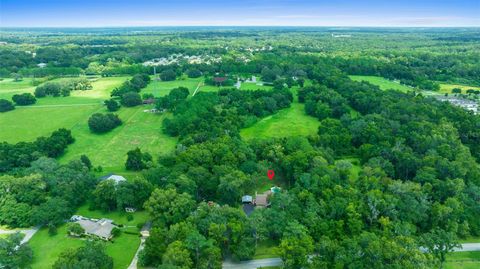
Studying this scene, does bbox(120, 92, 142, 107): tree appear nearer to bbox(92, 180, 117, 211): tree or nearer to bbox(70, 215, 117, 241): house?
bbox(92, 180, 117, 211): tree

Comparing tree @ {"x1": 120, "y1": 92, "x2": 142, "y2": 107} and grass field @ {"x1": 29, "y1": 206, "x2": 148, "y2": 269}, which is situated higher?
tree @ {"x1": 120, "y1": 92, "x2": 142, "y2": 107}

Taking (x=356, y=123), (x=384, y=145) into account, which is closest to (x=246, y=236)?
(x=384, y=145)

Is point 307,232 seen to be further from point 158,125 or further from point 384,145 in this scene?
point 158,125

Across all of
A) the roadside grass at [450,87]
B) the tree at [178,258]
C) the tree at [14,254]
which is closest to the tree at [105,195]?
the tree at [14,254]

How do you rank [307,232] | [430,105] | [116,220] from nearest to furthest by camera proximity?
[307,232]
[116,220]
[430,105]

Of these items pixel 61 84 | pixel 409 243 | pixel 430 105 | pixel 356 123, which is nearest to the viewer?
pixel 409 243

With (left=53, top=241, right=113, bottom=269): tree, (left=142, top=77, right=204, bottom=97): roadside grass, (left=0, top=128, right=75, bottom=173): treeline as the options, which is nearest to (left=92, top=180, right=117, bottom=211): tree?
(left=53, top=241, right=113, bottom=269): tree

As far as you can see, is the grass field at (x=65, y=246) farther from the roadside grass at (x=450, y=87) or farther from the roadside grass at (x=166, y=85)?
the roadside grass at (x=450, y=87)
